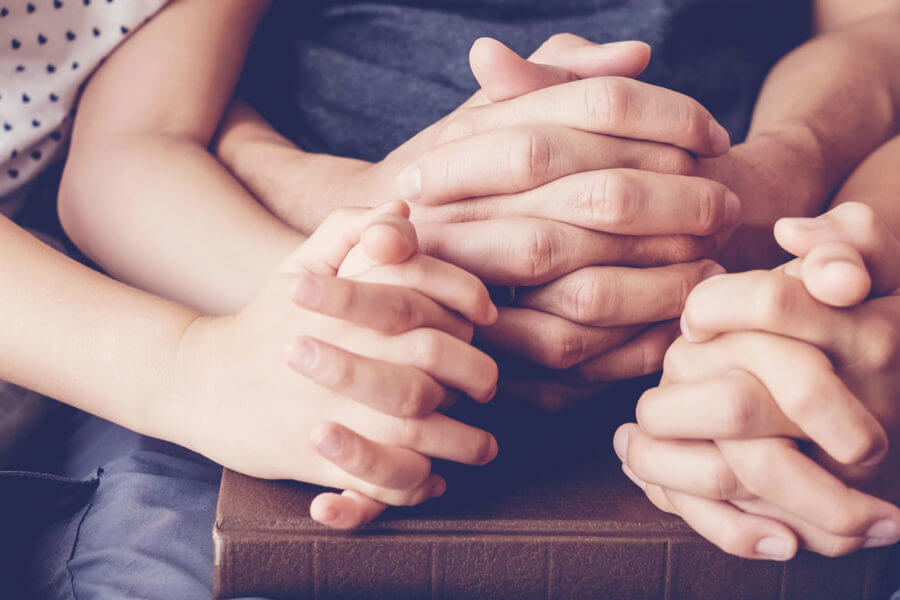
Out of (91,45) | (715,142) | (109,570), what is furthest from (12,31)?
(715,142)

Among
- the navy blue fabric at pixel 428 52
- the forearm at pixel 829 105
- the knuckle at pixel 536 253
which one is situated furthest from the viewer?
the navy blue fabric at pixel 428 52

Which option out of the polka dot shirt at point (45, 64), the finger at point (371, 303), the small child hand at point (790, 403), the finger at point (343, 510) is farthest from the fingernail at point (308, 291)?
the polka dot shirt at point (45, 64)

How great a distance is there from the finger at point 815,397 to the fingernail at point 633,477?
11cm

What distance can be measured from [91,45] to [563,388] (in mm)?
560

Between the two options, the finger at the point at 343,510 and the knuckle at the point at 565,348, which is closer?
the finger at the point at 343,510

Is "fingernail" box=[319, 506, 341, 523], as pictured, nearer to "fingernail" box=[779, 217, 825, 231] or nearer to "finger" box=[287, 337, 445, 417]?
"finger" box=[287, 337, 445, 417]

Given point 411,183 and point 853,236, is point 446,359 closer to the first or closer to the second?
point 411,183

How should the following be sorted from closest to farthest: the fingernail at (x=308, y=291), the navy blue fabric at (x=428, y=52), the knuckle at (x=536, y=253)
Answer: the fingernail at (x=308, y=291), the knuckle at (x=536, y=253), the navy blue fabric at (x=428, y=52)

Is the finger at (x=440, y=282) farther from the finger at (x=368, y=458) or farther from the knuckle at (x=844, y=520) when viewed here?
the knuckle at (x=844, y=520)

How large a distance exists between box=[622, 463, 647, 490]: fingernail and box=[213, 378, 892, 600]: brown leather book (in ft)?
0.03

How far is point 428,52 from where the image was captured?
928mm

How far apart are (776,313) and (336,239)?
266 millimetres

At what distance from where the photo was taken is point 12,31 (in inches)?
28.8

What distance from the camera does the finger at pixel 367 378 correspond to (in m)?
0.45
